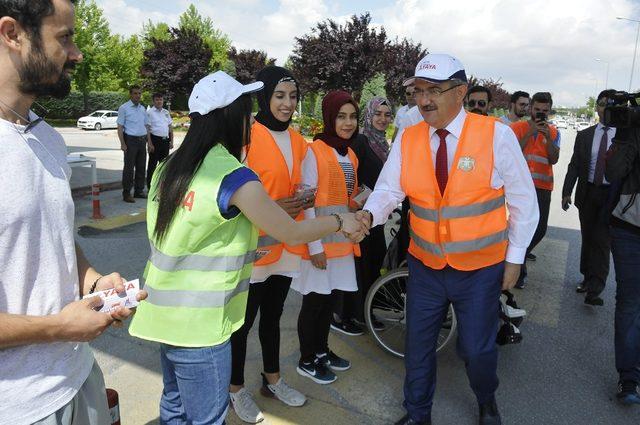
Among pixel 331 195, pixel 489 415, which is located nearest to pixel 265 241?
pixel 331 195

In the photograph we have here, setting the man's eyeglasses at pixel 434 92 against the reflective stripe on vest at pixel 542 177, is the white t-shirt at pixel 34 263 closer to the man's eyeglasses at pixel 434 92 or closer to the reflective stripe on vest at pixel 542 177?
the man's eyeglasses at pixel 434 92

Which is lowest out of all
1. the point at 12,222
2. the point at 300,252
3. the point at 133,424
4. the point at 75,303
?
the point at 133,424

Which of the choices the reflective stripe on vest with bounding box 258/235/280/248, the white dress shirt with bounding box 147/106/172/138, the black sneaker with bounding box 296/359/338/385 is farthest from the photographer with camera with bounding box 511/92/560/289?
the white dress shirt with bounding box 147/106/172/138

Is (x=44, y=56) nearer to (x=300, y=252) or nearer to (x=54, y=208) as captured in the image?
(x=54, y=208)

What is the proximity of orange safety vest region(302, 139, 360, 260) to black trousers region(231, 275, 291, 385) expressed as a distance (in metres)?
0.31

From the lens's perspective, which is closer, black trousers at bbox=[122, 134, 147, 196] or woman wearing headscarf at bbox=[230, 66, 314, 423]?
woman wearing headscarf at bbox=[230, 66, 314, 423]

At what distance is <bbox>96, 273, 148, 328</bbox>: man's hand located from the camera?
4.58 feet

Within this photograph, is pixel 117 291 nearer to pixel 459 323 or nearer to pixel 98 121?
pixel 459 323

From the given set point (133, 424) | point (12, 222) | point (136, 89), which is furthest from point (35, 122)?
point (136, 89)

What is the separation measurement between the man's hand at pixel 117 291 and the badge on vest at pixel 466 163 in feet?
5.47

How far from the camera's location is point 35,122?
1.34 meters

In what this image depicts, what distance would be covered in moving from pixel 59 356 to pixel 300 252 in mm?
1707

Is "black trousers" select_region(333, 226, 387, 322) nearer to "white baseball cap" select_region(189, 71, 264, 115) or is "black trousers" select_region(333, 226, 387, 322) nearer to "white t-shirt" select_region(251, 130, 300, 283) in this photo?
"white t-shirt" select_region(251, 130, 300, 283)

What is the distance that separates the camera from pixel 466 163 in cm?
245
